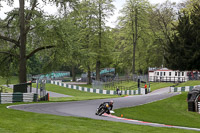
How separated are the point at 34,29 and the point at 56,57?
2960 mm

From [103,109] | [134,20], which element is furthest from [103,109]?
[134,20]

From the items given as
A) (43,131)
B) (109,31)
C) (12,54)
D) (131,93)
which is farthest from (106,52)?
(43,131)

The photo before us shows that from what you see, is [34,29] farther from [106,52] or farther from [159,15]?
[159,15]

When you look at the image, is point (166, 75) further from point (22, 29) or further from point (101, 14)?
point (22, 29)

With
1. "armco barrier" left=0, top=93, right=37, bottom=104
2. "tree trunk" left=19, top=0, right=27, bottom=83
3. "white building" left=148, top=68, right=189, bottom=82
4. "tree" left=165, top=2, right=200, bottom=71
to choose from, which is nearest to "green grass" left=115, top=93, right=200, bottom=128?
"tree" left=165, top=2, right=200, bottom=71

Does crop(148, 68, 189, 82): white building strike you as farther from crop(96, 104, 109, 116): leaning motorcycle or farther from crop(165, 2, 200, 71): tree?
crop(96, 104, 109, 116): leaning motorcycle

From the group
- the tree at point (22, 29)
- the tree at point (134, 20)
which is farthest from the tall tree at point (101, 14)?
the tree at point (22, 29)

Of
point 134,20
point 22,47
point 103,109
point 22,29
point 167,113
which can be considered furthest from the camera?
point 134,20

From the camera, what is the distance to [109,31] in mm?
57625

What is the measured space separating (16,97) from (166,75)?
1471 inches

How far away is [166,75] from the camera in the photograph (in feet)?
184

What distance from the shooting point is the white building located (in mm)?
53531

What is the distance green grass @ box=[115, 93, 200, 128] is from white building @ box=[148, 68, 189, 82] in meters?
25.9

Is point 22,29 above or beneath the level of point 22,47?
above
